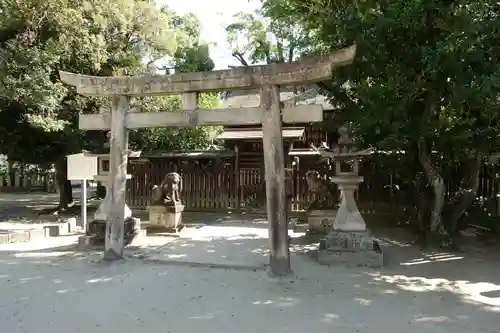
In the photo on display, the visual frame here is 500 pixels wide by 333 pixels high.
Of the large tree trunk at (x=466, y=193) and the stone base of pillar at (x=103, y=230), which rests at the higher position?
the large tree trunk at (x=466, y=193)

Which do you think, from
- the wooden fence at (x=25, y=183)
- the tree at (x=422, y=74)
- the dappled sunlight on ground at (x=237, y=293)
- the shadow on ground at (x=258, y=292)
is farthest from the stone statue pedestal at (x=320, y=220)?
the wooden fence at (x=25, y=183)

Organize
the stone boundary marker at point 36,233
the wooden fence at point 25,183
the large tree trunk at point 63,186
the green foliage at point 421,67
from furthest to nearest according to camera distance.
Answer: the wooden fence at point 25,183 → the large tree trunk at point 63,186 → the stone boundary marker at point 36,233 → the green foliage at point 421,67

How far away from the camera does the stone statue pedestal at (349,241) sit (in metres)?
8.25

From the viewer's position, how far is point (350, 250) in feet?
27.5

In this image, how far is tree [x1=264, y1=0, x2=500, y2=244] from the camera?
23.1ft

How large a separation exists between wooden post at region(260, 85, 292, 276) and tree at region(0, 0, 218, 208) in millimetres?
8585

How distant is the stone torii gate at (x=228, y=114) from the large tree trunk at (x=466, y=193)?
4.97 meters

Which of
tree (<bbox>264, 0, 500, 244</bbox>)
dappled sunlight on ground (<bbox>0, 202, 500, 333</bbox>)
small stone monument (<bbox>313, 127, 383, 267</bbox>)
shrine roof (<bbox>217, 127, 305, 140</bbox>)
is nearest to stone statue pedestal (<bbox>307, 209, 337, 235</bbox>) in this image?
dappled sunlight on ground (<bbox>0, 202, 500, 333</bbox>)

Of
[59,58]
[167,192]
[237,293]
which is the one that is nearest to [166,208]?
[167,192]

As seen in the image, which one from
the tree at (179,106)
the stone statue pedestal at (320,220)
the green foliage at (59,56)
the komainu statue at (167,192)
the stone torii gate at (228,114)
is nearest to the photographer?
the stone torii gate at (228,114)

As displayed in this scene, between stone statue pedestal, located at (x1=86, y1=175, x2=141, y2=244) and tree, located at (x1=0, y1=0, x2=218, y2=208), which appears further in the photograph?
tree, located at (x1=0, y1=0, x2=218, y2=208)

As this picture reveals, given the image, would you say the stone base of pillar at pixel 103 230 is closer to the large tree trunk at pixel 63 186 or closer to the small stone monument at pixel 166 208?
Answer: the small stone monument at pixel 166 208

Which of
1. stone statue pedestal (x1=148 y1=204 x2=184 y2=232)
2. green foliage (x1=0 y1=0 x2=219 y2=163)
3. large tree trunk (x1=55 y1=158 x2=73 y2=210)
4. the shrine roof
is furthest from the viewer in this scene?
large tree trunk (x1=55 y1=158 x2=73 y2=210)

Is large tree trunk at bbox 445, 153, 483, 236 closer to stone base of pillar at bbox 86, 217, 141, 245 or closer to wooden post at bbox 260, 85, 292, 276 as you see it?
wooden post at bbox 260, 85, 292, 276
